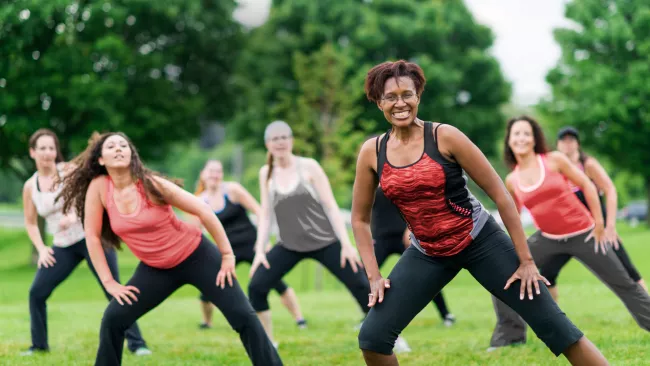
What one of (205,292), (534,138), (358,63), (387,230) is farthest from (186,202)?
(358,63)

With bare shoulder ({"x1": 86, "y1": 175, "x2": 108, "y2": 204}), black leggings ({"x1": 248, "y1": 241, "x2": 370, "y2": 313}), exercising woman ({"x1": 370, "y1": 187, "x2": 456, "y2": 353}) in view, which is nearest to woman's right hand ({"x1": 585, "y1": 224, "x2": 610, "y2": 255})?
black leggings ({"x1": 248, "y1": 241, "x2": 370, "y2": 313})

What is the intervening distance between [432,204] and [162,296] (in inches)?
96.6

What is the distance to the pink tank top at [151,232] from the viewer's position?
19.4 feet

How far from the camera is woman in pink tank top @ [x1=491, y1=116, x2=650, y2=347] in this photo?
24.3 ft

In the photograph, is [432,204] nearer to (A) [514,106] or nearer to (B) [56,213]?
(B) [56,213]

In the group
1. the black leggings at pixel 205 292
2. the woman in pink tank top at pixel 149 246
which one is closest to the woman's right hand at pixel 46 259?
the woman in pink tank top at pixel 149 246

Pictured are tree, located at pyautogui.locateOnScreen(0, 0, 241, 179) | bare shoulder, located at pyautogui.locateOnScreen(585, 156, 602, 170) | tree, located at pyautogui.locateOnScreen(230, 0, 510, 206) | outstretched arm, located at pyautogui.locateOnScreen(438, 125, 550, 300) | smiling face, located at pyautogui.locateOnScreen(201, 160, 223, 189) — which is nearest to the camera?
outstretched arm, located at pyautogui.locateOnScreen(438, 125, 550, 300)

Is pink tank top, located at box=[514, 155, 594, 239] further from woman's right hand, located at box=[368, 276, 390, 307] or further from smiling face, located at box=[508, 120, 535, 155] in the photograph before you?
woman's right hand, located at box=[368, 276, 390, 307]

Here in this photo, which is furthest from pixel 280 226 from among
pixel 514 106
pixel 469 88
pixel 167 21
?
pixel 514 106

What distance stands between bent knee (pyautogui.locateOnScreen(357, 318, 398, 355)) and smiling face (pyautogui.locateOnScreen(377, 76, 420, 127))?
1.28 meters

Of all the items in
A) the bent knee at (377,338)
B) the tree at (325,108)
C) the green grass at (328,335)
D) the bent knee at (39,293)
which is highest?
the tree at (325,108)

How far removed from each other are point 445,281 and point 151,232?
2.34 m

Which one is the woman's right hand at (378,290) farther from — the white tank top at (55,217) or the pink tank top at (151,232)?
the white tank top at (55,217)

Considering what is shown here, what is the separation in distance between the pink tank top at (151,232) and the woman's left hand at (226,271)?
0.28 metres
